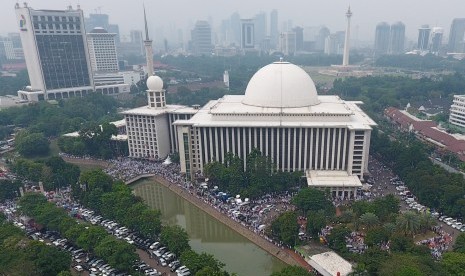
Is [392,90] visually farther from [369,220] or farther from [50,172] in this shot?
[50,172]

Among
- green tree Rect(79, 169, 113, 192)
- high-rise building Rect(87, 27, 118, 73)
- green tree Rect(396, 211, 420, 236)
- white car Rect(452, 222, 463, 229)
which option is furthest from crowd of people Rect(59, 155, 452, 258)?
high-rise building Rect(87, 27, 118, 73)

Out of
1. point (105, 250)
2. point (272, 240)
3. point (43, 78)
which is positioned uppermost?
point (43, 78)

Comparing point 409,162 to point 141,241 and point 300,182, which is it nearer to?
point 300,182

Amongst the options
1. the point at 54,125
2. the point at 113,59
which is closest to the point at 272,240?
the point at 54,125

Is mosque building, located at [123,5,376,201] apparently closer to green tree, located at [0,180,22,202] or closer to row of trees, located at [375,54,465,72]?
green tree, located at [0,180,22,202]

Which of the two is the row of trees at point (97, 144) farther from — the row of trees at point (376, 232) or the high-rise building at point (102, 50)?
the high-rise building at point (102, 50)

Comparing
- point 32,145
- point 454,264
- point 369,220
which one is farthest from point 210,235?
point 32,145

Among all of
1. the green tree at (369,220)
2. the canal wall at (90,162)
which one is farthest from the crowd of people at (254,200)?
→ the green tree at (369,220)
